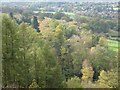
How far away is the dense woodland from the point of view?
3.40 metres

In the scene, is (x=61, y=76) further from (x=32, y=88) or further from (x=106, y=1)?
(x=106, y=1)

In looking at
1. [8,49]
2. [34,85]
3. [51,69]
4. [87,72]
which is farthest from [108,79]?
[8,49]

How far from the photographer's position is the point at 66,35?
346cm

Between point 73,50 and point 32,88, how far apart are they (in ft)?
2.29

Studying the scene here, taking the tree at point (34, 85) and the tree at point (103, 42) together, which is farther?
the tree at point (34, 85)

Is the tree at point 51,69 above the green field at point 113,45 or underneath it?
underneath

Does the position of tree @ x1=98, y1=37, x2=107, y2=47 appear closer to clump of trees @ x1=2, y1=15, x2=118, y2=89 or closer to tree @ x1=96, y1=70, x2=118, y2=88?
clump of trees @ x1=2, y1=15, x2=118, y2=89

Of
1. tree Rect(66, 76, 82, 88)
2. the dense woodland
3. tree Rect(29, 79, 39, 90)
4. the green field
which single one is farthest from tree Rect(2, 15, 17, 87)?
the green field

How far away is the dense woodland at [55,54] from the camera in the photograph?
3404 millimetres

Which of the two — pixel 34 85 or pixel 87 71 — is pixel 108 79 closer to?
pixel 87 71

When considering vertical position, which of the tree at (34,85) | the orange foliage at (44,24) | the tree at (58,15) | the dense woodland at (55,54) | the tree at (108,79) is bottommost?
the tree at (34,85)

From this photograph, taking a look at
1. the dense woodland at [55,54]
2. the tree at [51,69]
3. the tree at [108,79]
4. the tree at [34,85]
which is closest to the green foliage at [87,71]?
the dense woodland at [55,54]

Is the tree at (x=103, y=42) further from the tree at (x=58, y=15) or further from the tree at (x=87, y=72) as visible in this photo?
the tree at (x=58, y=15)

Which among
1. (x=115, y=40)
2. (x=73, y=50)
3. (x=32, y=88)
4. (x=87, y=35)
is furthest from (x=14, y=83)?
(x=115, y=40)
